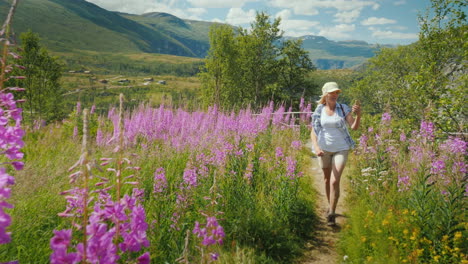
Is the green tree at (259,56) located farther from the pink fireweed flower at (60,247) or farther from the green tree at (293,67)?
the pink fireweed flower at (60,247)

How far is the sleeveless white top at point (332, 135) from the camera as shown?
515 cm

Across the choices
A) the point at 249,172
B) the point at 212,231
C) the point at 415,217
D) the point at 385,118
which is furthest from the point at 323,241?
the point at 385,118

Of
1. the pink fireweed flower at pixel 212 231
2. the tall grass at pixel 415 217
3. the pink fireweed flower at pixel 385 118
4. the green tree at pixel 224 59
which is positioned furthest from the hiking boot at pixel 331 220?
the green tree at pixel 224 59

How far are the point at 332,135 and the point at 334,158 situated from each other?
1.46ft

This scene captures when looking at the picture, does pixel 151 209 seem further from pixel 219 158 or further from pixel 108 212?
pixel 108 212

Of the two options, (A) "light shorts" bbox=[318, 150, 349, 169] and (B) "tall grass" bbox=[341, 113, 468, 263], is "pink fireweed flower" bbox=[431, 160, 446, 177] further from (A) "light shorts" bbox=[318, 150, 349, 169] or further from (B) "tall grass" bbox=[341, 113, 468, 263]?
(A) "light shorts" bbox=[318, 150, 349, 169]

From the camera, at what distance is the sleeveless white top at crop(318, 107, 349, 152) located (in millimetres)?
5148

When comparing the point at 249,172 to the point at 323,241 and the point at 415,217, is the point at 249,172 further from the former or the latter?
the point at 415,217

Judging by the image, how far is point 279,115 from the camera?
1000 centimetres

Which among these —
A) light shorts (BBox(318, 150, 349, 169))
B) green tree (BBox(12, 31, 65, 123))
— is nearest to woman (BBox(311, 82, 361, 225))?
light shorts (BBox(318, 150, 349, 169))

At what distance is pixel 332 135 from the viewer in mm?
5219

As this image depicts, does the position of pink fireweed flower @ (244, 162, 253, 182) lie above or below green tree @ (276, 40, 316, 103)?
below

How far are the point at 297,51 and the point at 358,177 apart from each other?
36.3 meters

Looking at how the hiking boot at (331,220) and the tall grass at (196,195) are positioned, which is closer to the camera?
the tall grass at (196,195)
